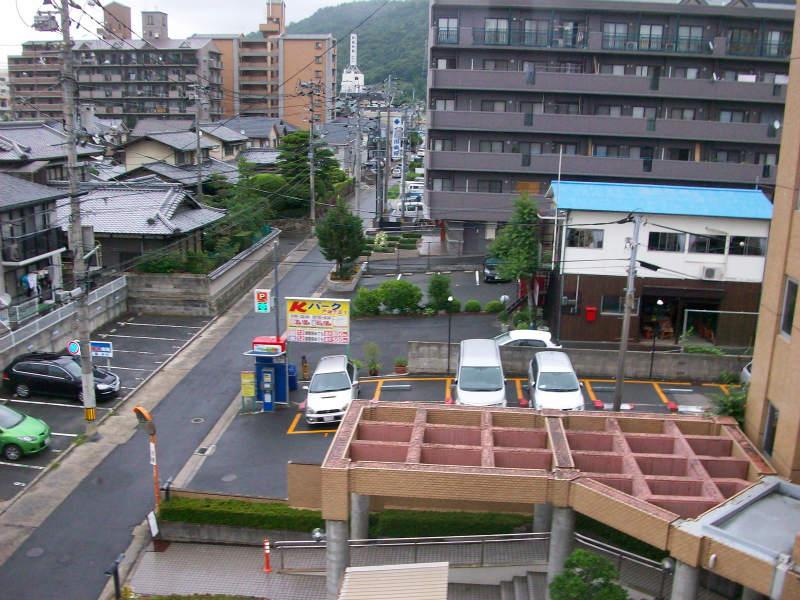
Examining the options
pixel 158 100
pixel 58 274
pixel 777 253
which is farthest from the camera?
pixel 158 100

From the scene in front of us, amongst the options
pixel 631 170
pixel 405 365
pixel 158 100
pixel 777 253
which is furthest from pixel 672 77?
pixel 158 100

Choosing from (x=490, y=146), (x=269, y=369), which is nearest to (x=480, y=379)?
(x=269, y=369)

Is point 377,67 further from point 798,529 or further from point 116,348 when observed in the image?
point 798,529

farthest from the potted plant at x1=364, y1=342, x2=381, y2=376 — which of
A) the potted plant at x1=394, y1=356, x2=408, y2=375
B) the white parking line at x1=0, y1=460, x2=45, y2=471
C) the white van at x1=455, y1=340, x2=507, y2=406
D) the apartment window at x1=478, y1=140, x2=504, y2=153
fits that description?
the apartment window at x1=478, y1=140, x2=504, y2=153

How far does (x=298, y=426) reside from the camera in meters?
20.6

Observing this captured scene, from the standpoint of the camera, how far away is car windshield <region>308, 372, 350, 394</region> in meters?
20.9

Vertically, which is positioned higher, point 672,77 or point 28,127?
point 672,77

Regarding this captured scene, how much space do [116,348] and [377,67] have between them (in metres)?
106

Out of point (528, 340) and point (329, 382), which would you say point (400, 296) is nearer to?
point (528, 340)

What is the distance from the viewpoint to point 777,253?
12867mm

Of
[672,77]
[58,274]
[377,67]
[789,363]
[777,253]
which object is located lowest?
[58,274]

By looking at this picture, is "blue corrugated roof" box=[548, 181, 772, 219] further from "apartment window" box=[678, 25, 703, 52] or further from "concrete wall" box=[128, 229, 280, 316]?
"apartment window" box=[678, 25, 703, 52]

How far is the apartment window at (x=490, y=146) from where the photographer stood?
132ft

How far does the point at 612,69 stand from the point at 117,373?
30.4 metres
